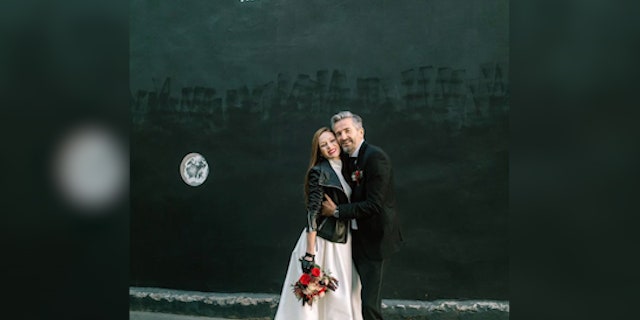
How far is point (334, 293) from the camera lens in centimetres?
451

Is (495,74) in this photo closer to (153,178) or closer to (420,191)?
(420,191)

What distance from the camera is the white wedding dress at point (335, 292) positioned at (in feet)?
14.8

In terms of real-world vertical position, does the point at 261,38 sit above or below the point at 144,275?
above

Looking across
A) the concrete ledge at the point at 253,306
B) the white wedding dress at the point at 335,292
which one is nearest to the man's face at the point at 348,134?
the white wedding dress at the point at 335,292

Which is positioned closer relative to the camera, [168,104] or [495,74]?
[495,74]

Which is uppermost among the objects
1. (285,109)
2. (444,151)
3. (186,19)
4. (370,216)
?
(186,19)

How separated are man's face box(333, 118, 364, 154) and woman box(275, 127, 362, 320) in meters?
0.07

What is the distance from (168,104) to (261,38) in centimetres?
117

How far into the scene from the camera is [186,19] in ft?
20.2

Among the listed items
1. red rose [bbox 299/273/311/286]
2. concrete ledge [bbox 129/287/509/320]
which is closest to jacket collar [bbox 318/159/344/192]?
red rose [bbox 299/273/311/286]

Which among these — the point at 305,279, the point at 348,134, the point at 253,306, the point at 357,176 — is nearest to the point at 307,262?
the point at 305,279

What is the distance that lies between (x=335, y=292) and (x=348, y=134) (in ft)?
3.67

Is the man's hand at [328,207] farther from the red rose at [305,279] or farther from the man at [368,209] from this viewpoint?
the red rose at [305,279]

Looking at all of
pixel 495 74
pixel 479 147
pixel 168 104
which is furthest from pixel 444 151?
pixel 168 104
